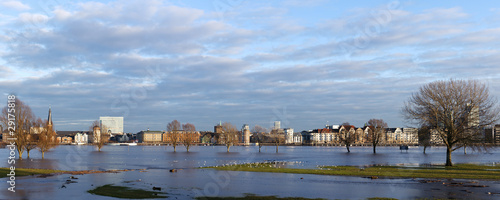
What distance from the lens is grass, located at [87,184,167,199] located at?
3012cm

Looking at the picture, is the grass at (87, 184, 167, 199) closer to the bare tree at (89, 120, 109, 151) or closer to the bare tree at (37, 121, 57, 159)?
the bare tree at (37, 121, 57, 159)

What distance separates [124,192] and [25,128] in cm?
7171

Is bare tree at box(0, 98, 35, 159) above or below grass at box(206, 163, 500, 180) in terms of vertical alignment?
above

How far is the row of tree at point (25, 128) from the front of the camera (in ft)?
288

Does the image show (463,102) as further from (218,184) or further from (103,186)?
(103,186)

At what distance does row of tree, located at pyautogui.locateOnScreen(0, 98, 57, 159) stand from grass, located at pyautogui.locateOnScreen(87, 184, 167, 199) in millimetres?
58188

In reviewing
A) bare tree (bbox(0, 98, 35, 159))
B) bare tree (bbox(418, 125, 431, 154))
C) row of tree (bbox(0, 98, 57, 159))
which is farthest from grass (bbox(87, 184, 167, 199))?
bare tree (bbox(0, 98, 35, 159))

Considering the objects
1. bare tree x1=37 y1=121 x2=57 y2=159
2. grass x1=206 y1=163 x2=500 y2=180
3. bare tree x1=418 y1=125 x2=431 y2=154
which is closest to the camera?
grass x1=206 y1=163 x2=500 y2=180

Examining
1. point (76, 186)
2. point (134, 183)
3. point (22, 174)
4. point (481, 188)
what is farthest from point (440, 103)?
point (22, 174)

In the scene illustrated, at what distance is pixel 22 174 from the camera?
152 feet

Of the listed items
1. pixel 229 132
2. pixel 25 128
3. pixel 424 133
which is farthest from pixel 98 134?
pixel 424 133

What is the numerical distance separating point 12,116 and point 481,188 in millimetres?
84023

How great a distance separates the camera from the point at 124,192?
32188 millimetres

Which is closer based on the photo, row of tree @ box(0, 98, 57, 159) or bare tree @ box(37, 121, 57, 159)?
row of tree @ box(0, 98, 57, 159)
